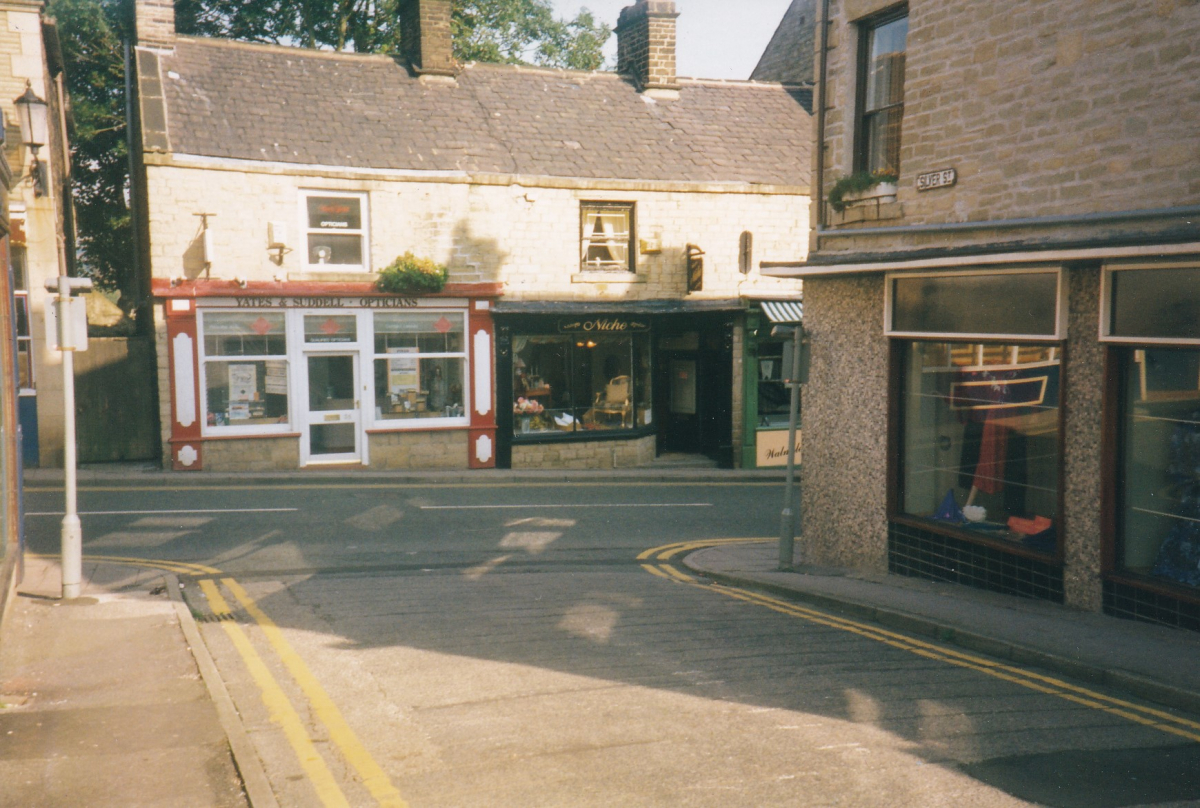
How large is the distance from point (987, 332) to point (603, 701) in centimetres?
538

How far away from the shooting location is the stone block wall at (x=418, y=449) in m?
20.3

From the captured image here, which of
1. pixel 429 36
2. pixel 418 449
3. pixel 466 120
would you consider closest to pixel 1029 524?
pixel 418 449

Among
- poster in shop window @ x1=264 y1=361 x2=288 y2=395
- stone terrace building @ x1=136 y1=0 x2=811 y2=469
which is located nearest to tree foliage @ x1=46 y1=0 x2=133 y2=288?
stone terrace building @ x1=136 y1=0 x2=811 y2=469

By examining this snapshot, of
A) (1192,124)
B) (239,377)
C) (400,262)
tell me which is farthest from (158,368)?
(1192,124)

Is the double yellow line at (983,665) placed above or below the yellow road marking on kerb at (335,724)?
below

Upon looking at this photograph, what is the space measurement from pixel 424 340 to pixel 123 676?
45.9ft

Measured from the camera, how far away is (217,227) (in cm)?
1869

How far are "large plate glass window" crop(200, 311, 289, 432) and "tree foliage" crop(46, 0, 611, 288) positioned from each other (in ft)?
32.8

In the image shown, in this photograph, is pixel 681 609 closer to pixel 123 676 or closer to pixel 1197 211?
pixel 123 676

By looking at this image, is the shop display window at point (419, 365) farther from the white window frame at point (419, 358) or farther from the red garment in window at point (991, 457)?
the red garment in window at point (991, 457)

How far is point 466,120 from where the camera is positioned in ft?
71.1

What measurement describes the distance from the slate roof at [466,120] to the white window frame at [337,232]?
57 cm

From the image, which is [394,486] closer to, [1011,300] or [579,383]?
[579,383]

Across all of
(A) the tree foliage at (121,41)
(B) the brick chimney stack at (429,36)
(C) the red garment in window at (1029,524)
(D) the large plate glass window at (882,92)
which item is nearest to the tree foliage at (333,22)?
(A) the tree foliage at (121,41)
